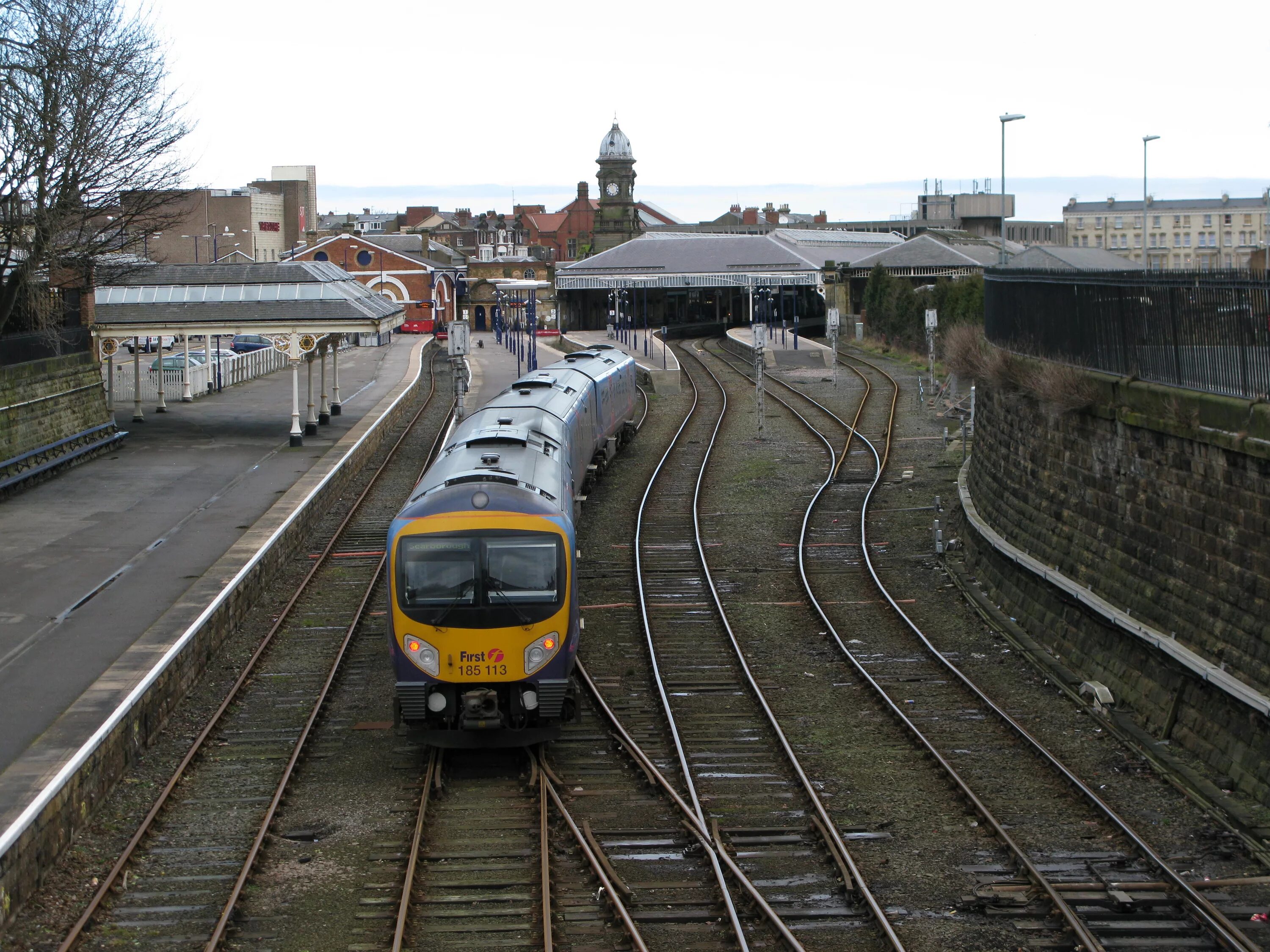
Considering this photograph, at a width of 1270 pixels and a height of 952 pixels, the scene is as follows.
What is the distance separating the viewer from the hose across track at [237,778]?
9.20 meters

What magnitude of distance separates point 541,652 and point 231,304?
74.7ft

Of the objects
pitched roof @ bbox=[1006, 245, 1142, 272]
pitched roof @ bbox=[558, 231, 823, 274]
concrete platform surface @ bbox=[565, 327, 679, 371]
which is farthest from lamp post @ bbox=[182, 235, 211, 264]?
pitched roof @ bbox=[1006, 245, 1142, 272]

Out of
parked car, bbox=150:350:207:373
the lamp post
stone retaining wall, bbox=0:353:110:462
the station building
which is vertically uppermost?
the lamp post

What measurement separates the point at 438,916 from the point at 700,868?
188cm

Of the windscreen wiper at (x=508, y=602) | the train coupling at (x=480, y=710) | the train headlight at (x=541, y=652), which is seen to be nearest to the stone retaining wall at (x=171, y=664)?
the train coupling at (x=480, y=710)

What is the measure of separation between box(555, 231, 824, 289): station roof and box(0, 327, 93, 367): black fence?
1635 inches

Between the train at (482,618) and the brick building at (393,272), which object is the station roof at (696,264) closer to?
the brick building at (393,272)

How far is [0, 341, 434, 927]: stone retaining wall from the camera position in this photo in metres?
9.30

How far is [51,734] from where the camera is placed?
37.8 ft

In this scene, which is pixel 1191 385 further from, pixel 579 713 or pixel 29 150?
pixel 29 150

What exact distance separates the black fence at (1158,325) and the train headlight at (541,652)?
6.17 meters

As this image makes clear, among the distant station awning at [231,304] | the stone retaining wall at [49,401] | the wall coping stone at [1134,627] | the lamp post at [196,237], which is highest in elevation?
the lamp post at [196,237]

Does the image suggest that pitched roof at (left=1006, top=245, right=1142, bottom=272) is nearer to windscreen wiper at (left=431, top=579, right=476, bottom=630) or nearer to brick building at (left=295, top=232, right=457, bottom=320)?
windscreen wiper at (left=431, top=579, right=476, bottom=630)

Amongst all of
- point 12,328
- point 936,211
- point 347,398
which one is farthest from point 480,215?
point 12,328
